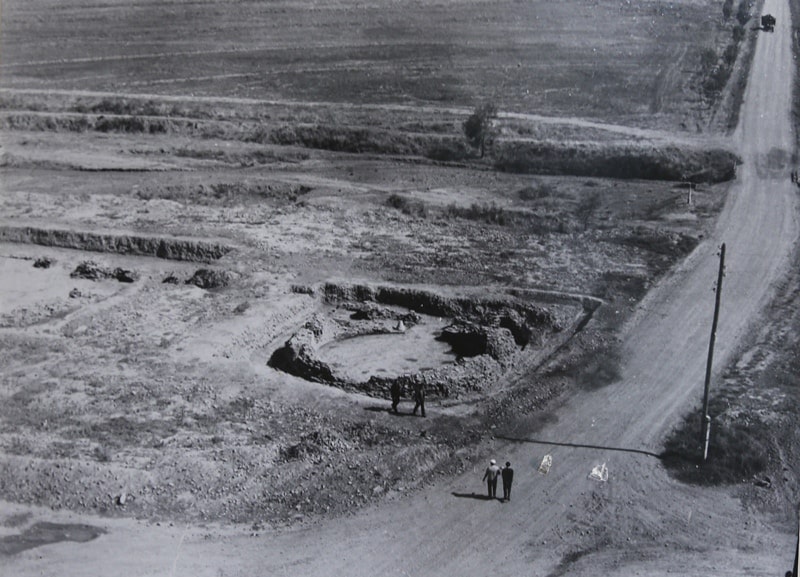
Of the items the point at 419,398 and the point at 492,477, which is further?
the point at 419,398

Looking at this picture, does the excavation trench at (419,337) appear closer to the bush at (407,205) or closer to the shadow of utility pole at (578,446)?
the shadow of utility pole at (578,446)

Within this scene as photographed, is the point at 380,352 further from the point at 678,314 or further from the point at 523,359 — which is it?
the point at 678,314

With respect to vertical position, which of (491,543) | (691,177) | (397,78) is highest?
(397,78)

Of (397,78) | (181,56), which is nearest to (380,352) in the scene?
(397,78)

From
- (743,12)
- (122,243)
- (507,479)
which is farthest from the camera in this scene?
(743,12)

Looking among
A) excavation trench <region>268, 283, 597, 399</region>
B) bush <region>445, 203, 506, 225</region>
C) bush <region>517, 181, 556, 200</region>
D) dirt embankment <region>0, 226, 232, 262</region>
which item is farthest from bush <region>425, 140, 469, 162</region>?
excavation trench <region>268, 283, 597, 399</region>

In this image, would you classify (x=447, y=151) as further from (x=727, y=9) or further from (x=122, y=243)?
(x=122, y=243)

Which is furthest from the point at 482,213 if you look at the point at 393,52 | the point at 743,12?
the point at 743,12
